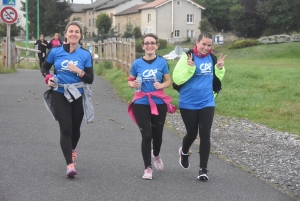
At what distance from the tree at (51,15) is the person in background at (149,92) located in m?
71.7

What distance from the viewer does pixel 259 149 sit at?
9031mm

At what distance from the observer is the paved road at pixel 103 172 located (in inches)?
237

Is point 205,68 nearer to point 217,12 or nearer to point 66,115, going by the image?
point 66,115

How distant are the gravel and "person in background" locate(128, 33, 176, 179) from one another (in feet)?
4.65

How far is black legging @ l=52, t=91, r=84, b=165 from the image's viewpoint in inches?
268

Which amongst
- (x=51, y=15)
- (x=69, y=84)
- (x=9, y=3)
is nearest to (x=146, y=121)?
(x=69, y=84)

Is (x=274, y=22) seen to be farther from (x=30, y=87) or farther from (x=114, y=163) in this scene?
(x=114, y=163)

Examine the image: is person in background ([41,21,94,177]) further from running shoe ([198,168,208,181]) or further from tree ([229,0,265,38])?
tree ([229,0,265,38])

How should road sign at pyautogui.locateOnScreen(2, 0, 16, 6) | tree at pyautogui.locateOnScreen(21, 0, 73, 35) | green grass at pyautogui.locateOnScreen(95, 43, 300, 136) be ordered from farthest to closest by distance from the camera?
tree at pyautogui.locateOnScreen(21, 0, 73, 35) → road sign at pyautogui.locateOnScreen(2, 0, 16, 6) → green grass at pyautogui.locateOnScreen(95, 43, 300, 136)

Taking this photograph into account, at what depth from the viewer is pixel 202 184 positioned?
6605mm

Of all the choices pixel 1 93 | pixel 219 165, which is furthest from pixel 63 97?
pixel 1 93

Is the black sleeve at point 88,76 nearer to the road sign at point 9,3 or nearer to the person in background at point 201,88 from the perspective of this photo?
the person in background at point 201,88

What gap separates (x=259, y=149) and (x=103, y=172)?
2.99 metres

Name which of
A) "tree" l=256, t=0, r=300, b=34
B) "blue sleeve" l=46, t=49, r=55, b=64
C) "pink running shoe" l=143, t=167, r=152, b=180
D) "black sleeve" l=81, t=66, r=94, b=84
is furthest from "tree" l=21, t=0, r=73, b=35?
"pink running shoe" l=143, t=167, r=152, b=180
